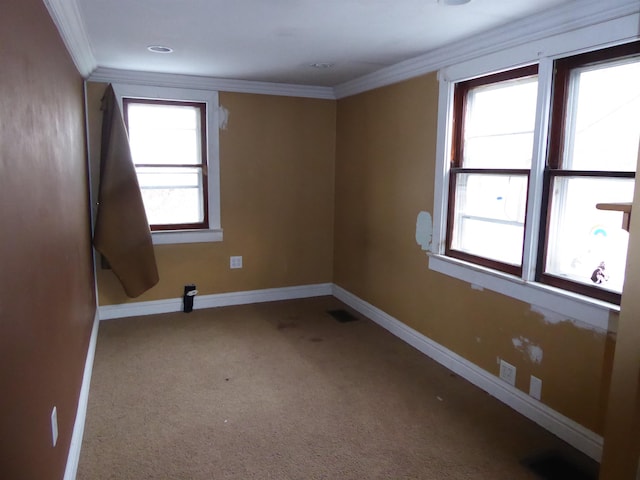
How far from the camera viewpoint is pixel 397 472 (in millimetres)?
2182

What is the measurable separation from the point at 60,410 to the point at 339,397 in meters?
1.57

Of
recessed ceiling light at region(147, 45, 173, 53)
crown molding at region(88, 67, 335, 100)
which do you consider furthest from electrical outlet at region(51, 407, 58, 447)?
crown molding at region(88, 67, 335, 100)

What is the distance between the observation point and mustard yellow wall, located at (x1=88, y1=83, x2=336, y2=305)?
444 centimetres

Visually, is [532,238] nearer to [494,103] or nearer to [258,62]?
[494,103]

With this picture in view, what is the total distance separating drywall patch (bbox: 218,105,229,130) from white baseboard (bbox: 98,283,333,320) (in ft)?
5.46

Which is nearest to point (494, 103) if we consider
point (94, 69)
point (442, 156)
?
point (442, 156)

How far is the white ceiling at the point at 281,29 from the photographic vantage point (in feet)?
7.59

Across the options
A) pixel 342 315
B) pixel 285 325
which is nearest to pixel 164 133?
pixel 285 325

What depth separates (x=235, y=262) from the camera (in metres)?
4.67

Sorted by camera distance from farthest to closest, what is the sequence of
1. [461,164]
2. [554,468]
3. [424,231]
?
1. [424,231]
2. [461,164]
3. [554,468]

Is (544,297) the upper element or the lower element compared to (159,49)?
lower

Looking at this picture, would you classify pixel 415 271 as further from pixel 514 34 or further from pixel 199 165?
pixel 199 165

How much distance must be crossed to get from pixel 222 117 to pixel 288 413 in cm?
287

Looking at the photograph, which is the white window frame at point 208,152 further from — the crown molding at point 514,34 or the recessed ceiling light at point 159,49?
the crown molding at point 514,34
